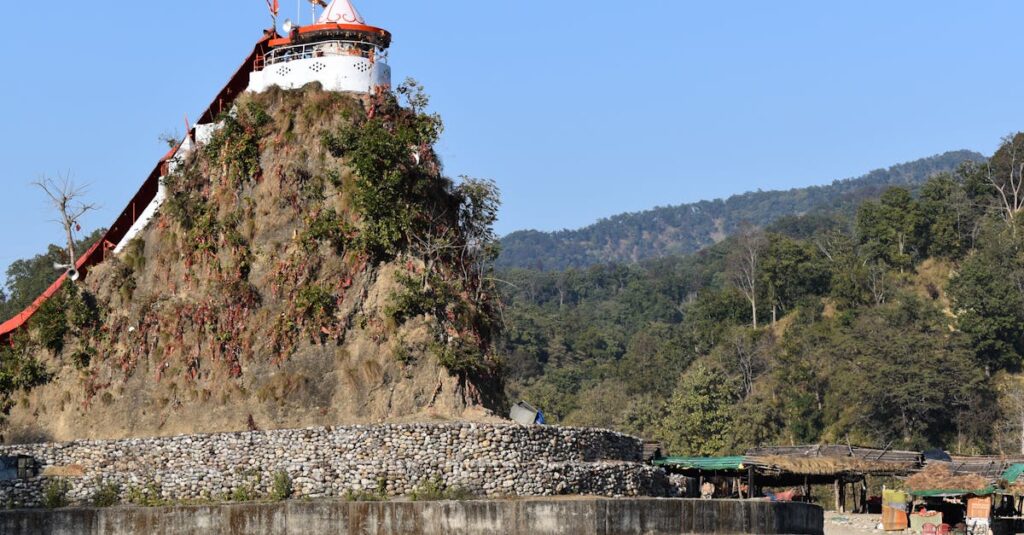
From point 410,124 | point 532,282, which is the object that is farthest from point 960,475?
point 532,282

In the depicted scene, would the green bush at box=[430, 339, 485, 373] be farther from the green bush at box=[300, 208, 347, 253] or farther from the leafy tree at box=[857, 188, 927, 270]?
the leafy tree at box=[857, 188, 927, 270]

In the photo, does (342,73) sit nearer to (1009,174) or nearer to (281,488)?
(281,488)

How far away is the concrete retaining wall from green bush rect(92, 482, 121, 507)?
1.44 metres

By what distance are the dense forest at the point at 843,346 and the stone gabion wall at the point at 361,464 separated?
33.1 m

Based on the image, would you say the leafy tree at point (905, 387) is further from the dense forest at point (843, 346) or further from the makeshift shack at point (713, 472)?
the makeshift shack at point (713, 472)

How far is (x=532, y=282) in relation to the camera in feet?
542

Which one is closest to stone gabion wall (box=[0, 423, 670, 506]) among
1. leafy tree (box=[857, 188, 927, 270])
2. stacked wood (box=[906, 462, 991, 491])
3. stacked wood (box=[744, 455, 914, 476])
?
stacked wood (box=[744, 455, 914, 476])

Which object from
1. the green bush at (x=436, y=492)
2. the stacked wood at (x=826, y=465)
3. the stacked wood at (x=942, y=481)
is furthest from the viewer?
the stacked wood at (x=826, y=465)

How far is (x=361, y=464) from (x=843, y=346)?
5099 cm

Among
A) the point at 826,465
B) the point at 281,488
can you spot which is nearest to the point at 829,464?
→ the point at 826,465

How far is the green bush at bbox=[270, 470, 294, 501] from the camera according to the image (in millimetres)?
34844

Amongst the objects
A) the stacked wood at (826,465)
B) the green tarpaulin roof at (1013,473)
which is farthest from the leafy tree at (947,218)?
the green tarpaulin roof at (1013,473)

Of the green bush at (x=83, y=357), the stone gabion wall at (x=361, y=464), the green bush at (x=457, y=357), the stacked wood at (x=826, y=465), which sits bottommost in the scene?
the stacked wood at (x=826, y=465)

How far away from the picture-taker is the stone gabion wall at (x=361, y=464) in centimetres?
3456
